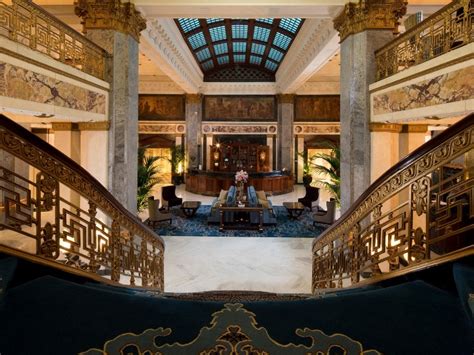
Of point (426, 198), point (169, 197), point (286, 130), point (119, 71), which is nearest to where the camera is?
point (426, 198)

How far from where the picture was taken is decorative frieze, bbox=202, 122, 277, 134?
18.6 meters

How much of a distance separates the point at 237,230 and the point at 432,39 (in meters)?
6.47

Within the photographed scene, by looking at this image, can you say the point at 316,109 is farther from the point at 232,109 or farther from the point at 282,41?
the point at 282,41

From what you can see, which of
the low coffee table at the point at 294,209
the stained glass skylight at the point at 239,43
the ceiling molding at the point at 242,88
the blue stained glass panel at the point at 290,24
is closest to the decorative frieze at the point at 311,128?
the ceiling molding at the point at 242,88

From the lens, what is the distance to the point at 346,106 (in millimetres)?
6559

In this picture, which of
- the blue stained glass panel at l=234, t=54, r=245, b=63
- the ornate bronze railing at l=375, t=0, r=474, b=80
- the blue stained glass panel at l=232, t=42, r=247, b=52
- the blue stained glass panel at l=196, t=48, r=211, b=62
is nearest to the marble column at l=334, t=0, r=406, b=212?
the ornate bronze railing at l=375, t=0, r=474, b=80

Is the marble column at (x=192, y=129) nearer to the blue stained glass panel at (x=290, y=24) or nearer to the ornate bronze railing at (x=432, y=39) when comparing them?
the blue stained glass panel at (x=290, y=24)

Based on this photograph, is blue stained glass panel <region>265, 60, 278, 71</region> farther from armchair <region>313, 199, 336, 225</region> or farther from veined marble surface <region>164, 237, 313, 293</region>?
veined marble surface <region>164, 237, 313, 293</region>

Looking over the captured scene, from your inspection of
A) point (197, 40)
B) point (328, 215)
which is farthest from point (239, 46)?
point (328, 215)

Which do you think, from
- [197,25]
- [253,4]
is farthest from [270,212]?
[197,25]

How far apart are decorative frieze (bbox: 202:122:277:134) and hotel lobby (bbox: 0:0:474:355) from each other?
76.6 inches

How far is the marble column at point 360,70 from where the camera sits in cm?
609

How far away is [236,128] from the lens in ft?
61.3

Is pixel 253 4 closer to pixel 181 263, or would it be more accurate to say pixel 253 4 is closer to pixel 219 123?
pixel 181 263
